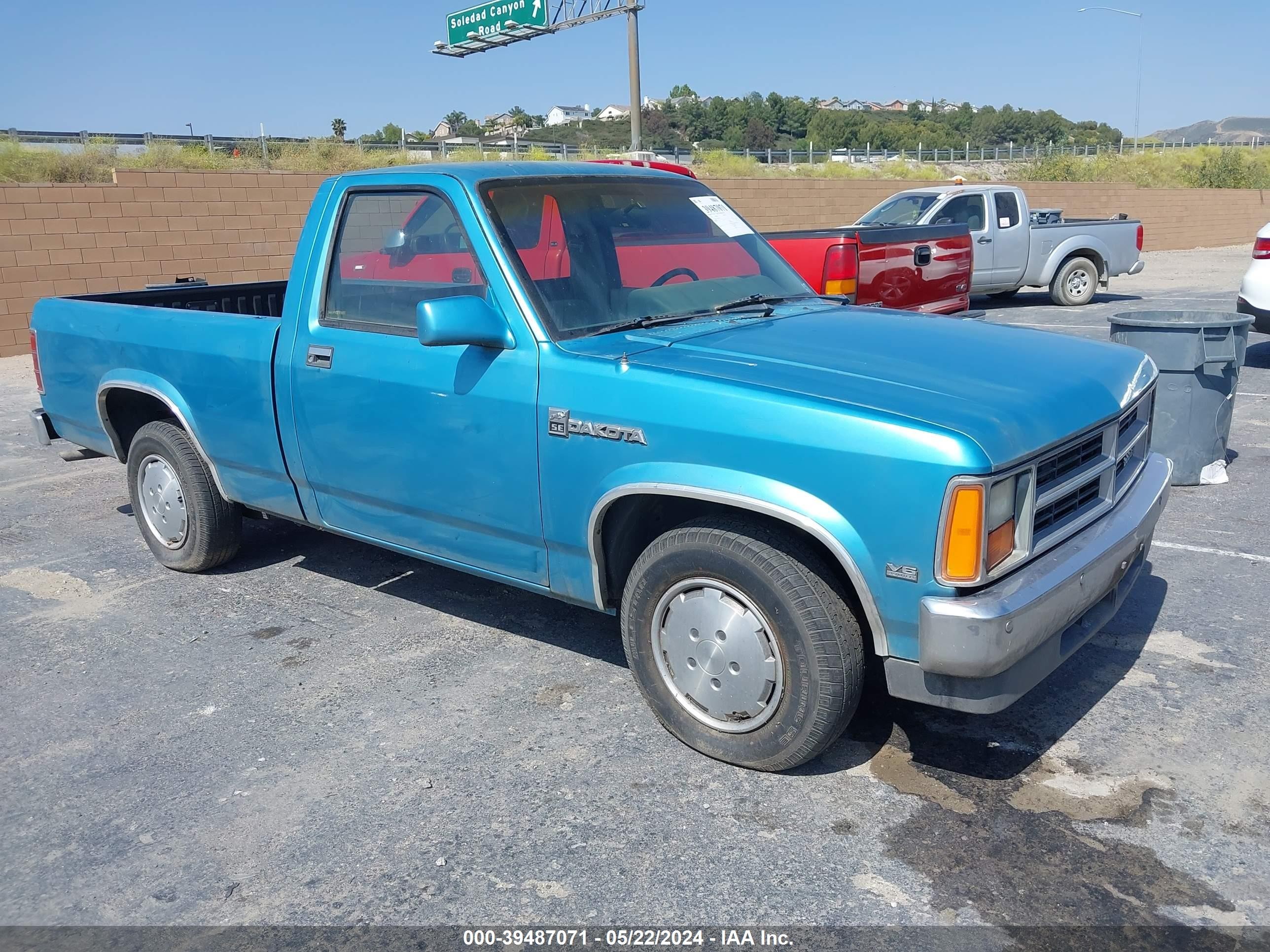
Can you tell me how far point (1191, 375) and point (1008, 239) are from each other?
10004 mm

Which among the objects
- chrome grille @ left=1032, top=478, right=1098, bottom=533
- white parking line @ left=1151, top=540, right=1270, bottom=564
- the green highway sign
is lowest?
white parking line @ left=1151, top=540, right=1270, bottom=564

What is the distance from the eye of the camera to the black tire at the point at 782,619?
3131 mm

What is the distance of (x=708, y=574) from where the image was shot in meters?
3.31

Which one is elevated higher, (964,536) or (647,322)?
(647,322)

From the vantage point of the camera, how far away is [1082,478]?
3354mm

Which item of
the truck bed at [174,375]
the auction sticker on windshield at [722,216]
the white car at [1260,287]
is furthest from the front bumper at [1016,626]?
the white car at [1260,287]

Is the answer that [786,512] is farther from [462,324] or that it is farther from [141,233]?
[141,233]

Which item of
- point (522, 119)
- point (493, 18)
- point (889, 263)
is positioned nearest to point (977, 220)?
point (889, 263)

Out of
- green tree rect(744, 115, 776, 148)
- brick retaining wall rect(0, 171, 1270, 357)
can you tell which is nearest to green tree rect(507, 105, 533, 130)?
green tree rect(744, 115, 776, 148)

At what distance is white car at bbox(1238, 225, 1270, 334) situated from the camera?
907 cm

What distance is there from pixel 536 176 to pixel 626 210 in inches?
15.1

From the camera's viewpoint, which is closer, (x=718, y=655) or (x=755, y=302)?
(x=718, y=655)

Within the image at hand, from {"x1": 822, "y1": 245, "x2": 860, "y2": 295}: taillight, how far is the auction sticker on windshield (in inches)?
145

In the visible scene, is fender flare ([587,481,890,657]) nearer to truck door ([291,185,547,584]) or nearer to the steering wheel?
truck door ([291,185,547,584])
